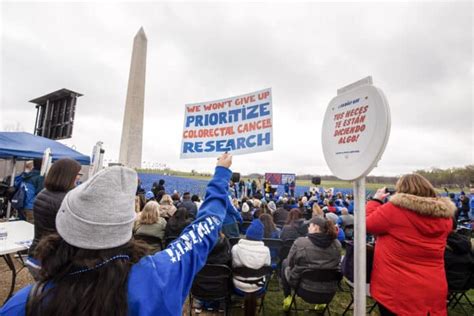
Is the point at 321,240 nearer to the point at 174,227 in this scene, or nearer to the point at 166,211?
the point at 174,227

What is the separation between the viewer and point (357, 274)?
1854 mm

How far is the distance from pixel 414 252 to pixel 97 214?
7.09 feet

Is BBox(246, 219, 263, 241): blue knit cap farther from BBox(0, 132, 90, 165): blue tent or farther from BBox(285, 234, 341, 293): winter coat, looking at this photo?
BBox(0, 132, 90, 165): blue tent

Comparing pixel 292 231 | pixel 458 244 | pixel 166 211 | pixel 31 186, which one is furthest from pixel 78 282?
pixel 31 186

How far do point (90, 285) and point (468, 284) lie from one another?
447cm

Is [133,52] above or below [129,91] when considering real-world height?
above

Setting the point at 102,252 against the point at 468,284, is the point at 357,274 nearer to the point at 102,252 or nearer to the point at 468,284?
the point at 102,252

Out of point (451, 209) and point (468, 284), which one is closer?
point (451, 209)

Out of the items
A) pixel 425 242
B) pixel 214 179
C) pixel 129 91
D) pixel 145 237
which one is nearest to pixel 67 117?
pixel 129 91

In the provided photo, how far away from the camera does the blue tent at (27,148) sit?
263 inches

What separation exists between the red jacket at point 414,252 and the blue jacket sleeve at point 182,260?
1.40 m

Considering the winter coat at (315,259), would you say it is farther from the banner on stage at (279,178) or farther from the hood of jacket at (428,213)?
the banner on stage at (279,178)

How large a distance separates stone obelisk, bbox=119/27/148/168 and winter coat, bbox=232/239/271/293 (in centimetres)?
1338

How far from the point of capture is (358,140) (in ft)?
6.10
